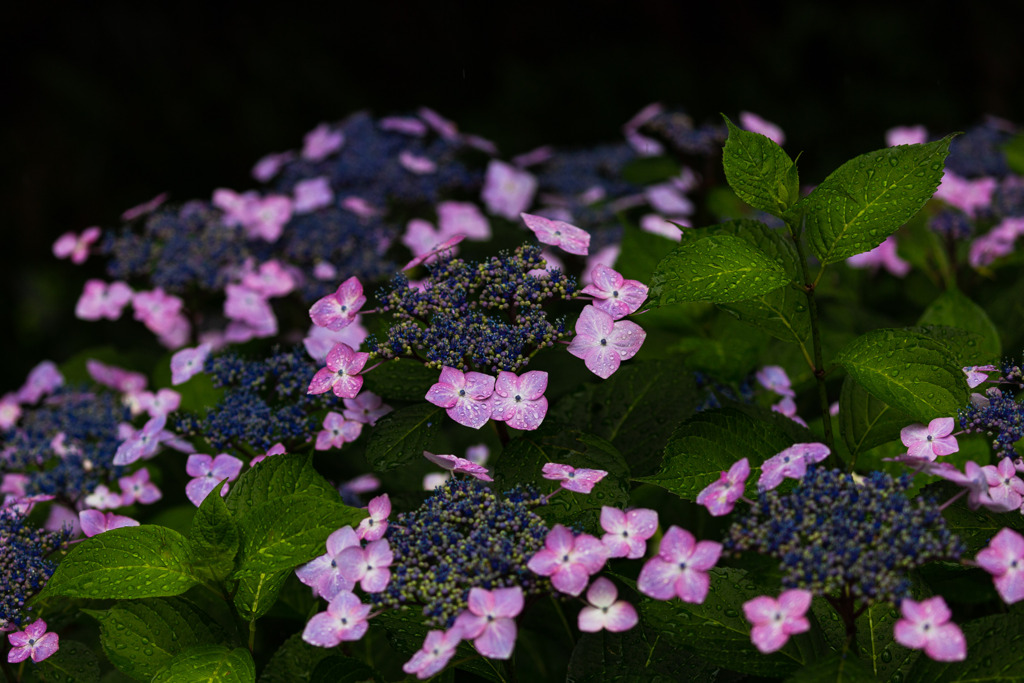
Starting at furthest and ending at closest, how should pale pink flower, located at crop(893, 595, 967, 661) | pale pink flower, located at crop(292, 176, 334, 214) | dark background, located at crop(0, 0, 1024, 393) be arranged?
1. dark background, located at crop(0, 0, 1024, 393)
2. pale pink flower, located at crop(292, 176, 334, 214)
3. pale pink flower, located at crop(893, 595, 967, 661)

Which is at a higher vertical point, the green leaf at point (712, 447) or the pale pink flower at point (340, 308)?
the pale pink flower at point (340, 308)

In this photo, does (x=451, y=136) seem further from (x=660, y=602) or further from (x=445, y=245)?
(x=660, y=602)

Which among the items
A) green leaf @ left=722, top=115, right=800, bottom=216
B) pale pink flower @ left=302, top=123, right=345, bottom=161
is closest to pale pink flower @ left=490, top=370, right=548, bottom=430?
green leaf @ left=722, top=115, right=800, bottom=216

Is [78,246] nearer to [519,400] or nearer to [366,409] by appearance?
[366,409]

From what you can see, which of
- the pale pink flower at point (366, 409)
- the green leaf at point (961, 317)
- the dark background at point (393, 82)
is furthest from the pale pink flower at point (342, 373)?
the dark background at point (393, 82)

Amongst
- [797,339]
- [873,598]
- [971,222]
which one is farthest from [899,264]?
[873,598]

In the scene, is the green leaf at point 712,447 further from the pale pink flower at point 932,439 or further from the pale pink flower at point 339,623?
the pale pink flower at point 339,623

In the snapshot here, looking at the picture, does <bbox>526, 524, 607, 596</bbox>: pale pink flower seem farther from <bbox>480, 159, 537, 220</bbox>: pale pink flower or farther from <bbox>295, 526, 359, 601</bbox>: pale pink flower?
<bbox>480, 159, 537, 220</bbox>: pale pink flower
